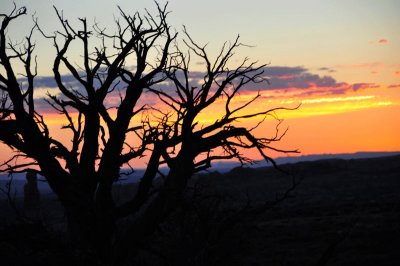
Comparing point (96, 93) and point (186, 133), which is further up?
point (96, 93)

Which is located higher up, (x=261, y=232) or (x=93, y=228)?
(x=93, y=228)

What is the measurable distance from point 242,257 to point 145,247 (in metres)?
19.9

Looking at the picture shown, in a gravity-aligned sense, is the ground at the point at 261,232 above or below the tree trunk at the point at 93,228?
below

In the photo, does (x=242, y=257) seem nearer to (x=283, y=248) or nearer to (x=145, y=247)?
(x=283, y=248)

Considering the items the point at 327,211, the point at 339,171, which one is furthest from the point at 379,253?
the point at 339,171

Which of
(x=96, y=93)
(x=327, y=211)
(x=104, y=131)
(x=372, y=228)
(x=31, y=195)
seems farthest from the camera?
(x=31, y=195)

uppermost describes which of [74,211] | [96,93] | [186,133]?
[96,93]

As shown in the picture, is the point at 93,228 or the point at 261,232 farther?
the point at 261,232

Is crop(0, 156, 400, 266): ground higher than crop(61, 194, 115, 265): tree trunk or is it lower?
lower

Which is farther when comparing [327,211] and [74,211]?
[327,211]

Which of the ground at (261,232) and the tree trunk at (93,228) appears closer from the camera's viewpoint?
the tree trunk at (93,228)

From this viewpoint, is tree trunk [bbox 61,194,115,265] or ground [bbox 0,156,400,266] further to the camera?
ground [bbox 0,156,400,266]

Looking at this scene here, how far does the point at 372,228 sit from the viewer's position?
105 ft

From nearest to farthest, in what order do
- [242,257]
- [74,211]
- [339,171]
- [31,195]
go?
[74,211], [242,257], [31,195], [339,171]
